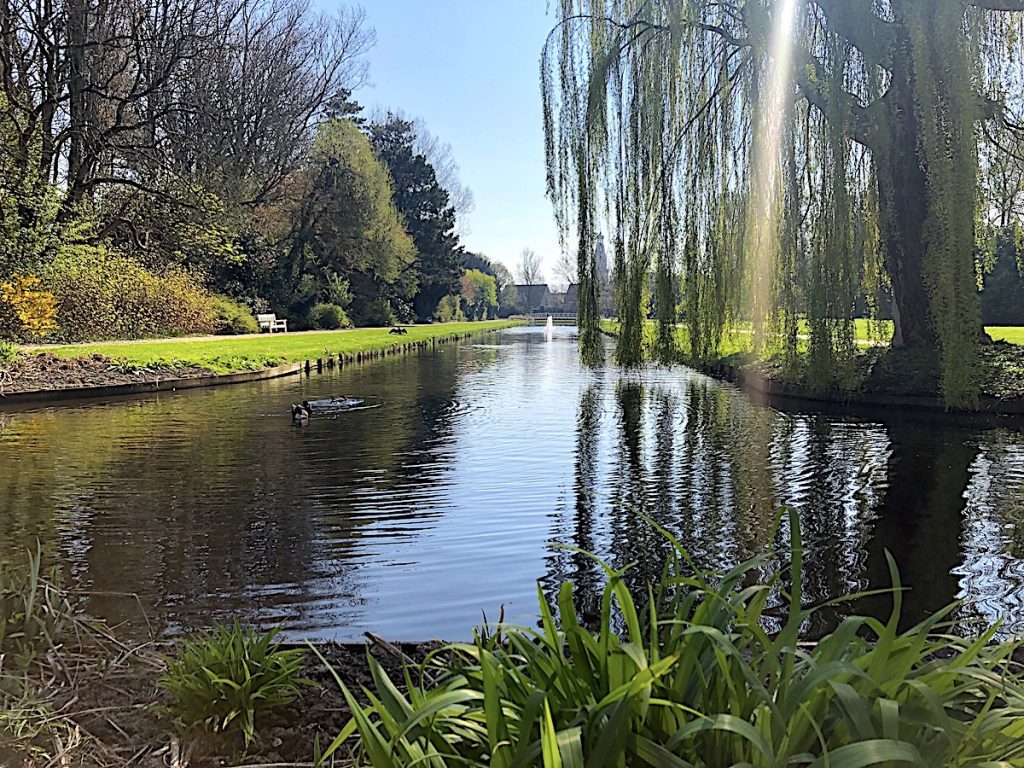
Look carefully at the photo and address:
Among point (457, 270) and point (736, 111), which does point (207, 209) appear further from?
point (457, 270)

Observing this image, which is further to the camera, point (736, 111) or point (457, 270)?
point (457, 270)

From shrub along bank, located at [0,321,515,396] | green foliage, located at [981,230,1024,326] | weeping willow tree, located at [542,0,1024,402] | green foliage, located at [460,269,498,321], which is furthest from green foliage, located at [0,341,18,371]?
green foliage, located at [460,269,498,321]

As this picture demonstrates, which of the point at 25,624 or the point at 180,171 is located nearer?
the point at 25,624

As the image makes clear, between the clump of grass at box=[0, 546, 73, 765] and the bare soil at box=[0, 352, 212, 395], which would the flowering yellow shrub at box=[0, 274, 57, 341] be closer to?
the bare soil at box=[0, 352, 212, 395]

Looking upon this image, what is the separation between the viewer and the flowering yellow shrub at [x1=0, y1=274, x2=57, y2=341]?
15.4 m

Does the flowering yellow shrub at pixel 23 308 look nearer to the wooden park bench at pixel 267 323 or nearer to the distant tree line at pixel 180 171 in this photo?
the distant tree line at pixel 180 171

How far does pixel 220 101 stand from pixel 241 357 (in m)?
13.7

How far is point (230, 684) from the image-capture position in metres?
2.19

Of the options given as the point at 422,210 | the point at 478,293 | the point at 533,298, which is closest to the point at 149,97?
the point at 422,210

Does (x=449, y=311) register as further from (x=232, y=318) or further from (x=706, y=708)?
(x=706, y=708)

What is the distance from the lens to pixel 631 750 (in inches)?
55.7

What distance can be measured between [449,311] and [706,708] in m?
54.3

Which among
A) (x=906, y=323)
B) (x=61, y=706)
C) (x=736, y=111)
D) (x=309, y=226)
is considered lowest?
(x=61, y=706)

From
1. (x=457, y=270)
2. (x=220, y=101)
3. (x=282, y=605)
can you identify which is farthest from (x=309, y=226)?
(x=282, y=605)
